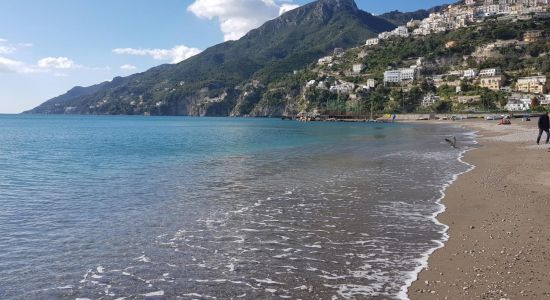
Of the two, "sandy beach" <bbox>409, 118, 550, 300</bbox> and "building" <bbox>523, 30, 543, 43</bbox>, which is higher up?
"building" <bbox>523, 30, 543, 43</bbox>

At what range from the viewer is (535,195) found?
50.6 feet

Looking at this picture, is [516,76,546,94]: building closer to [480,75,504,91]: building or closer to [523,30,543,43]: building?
[480,75,504,91]: building

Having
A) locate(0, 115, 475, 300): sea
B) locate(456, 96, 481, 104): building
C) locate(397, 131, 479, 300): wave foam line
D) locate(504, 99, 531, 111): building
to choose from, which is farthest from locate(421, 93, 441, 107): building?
locate(397, 131, 479, 300): wave foam line

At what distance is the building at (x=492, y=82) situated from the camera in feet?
533

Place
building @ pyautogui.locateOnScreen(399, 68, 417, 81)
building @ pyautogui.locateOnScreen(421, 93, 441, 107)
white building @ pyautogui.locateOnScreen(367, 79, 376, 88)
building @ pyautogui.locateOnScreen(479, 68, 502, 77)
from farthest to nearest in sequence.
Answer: white building @ pyautogui.locateOnScreen(367, 79, 376, 88), building @ pyautogui.locateOnScreen(399, 68, 417, 81), building @ pyautogui.locateOnScreen(479, 68, 502, 77), building @ pyautogui.locateOnScreen(421, 93, 441, 107)

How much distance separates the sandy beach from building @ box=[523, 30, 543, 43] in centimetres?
19905

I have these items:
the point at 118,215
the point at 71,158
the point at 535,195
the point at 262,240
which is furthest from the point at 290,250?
the point at 71,158

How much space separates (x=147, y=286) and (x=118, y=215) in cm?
651

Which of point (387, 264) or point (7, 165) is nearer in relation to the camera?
point (387, 264)

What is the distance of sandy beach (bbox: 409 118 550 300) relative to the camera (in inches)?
296

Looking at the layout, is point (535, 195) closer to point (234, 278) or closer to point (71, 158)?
point (234, 278)

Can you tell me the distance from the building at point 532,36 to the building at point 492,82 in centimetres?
3764

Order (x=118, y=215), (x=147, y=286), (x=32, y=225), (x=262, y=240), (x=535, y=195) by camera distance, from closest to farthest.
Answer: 1. (x=147, y=286)
2. (x=262, y=240)
3. (x=32, y=225)
4. (x=118, y=215)
5. (x=535, y=195)

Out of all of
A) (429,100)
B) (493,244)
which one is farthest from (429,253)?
(429,100)
